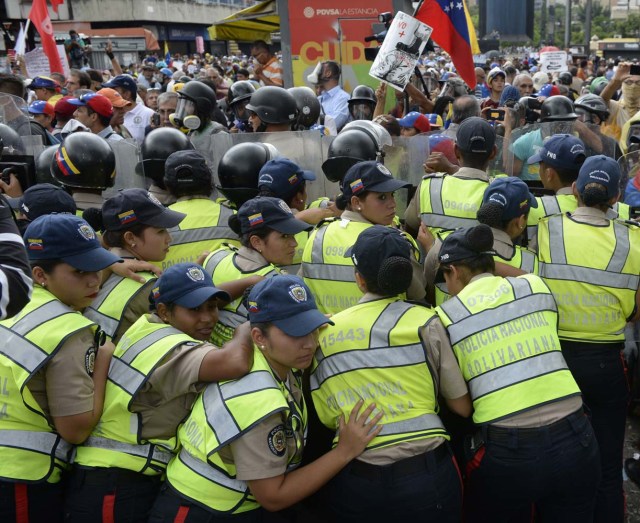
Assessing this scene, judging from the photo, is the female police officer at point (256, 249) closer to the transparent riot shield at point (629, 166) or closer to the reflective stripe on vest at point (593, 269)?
the reflective stripe on vest at point (593, 269)

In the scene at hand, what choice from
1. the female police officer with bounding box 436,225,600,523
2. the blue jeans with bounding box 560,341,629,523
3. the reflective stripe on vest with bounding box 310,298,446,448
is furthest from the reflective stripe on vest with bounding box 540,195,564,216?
the reflective stripe on vest with bounding box 310,298,446,448

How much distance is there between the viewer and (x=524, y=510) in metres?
3.16

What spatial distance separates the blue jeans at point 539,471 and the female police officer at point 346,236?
1.00m

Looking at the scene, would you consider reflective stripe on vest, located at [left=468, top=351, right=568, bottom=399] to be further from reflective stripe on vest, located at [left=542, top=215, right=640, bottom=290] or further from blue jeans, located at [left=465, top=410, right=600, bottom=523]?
reflective stripe on vest, located at [left=542, top=215, right=640, bottom=290]

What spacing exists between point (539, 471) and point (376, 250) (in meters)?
1.13

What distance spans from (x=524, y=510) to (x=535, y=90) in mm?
10539

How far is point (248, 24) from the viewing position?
1503 cm

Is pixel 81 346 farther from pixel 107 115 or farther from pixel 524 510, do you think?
pixel 107 115

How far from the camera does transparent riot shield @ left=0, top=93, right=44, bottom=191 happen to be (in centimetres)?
468

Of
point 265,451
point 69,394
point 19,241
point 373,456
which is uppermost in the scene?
point 19,241

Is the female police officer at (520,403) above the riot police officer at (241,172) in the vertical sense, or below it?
below

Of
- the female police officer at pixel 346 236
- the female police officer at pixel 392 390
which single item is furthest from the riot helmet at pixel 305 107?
the female police officer at pixel 392 390

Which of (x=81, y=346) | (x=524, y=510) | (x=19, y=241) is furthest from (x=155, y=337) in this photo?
(x=524, y=510)

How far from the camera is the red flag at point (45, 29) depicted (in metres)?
11.2
